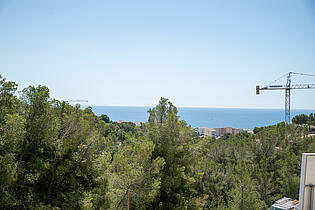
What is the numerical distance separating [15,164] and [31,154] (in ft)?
1.43

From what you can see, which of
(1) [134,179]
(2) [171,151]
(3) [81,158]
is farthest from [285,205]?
(3) [81,158]

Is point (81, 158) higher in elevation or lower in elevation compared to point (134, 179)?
higher

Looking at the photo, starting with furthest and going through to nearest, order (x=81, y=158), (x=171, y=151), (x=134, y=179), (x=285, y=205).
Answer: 1. (x=285, y=205)
2. (x=171, y=151)
3. (x=134, y=179)
4. (x=81, y=158)

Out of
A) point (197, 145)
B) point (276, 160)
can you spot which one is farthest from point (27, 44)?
point (276, 160)

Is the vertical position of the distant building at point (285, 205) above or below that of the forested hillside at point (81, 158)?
below

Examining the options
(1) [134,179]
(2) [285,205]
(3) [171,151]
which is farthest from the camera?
(2) [285,205]

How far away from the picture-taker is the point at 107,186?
4328 millimetres

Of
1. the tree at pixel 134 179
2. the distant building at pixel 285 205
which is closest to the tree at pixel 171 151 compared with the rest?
the tree at pixel 134 179

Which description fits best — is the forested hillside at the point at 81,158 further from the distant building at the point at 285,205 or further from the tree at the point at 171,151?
the distant building at the point at 285,205

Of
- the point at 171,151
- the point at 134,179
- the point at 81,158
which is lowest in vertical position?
the point at 134,179

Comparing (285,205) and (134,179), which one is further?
(285,205)

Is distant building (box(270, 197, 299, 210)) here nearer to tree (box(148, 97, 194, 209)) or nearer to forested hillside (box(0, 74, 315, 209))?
forested hillside (box(0, 74, 315, 209))

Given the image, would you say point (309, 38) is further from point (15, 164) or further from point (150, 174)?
point (15, 164)

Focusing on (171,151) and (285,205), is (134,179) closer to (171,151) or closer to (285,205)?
(171,151)
